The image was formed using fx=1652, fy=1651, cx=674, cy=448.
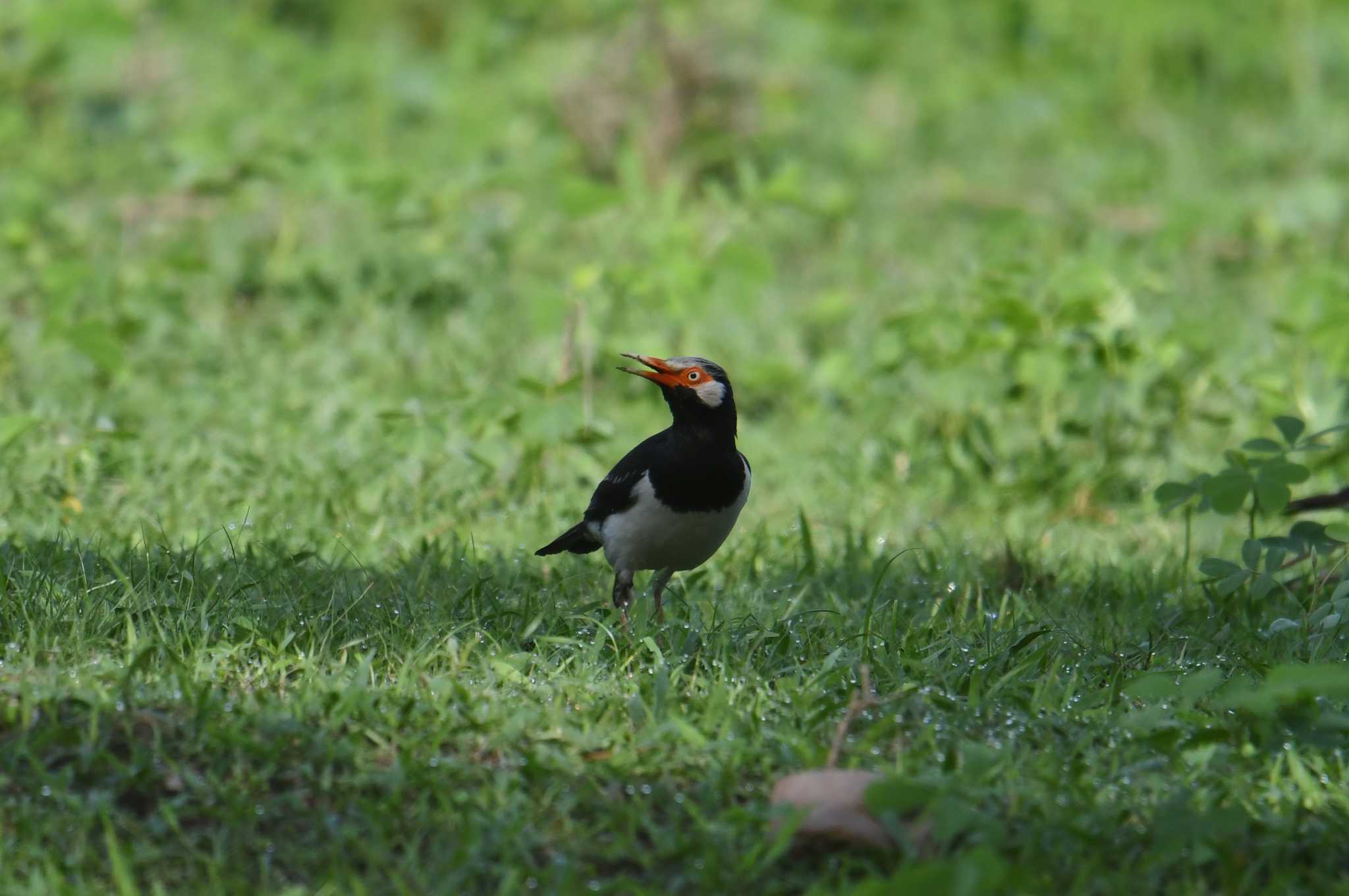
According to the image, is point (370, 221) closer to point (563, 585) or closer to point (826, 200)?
point (826, 200)

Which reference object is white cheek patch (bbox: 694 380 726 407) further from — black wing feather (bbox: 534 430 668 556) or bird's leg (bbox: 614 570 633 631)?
bird's leg (bbox: 614 570 633 631)

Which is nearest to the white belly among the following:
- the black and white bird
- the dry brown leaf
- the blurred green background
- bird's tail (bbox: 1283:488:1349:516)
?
Result: the black and white bird

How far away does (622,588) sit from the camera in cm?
474

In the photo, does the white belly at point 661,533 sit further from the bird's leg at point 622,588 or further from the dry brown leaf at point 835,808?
the dry brown leaf at point 835,808

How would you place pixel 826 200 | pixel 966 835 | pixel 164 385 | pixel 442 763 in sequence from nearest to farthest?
pixel 966 835
pixel 442 763
pixel 164 385
pixel 826 200

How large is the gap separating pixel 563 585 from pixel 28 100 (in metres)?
6.99

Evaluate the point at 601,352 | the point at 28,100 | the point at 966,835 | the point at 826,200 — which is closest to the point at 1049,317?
the point at 601,352

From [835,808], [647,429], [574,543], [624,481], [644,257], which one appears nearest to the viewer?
[835,808]

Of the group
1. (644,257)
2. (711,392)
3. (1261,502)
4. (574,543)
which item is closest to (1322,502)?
(1261,502)

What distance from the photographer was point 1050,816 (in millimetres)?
3373

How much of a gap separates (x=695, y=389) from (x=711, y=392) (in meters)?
0.04

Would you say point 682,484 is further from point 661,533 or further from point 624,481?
point 624,481

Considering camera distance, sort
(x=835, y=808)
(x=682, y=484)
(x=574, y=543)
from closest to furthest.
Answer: (x=835, y=808)
(x=682, y=484)
(x=574, y=543)

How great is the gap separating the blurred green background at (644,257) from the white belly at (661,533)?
1.13m
